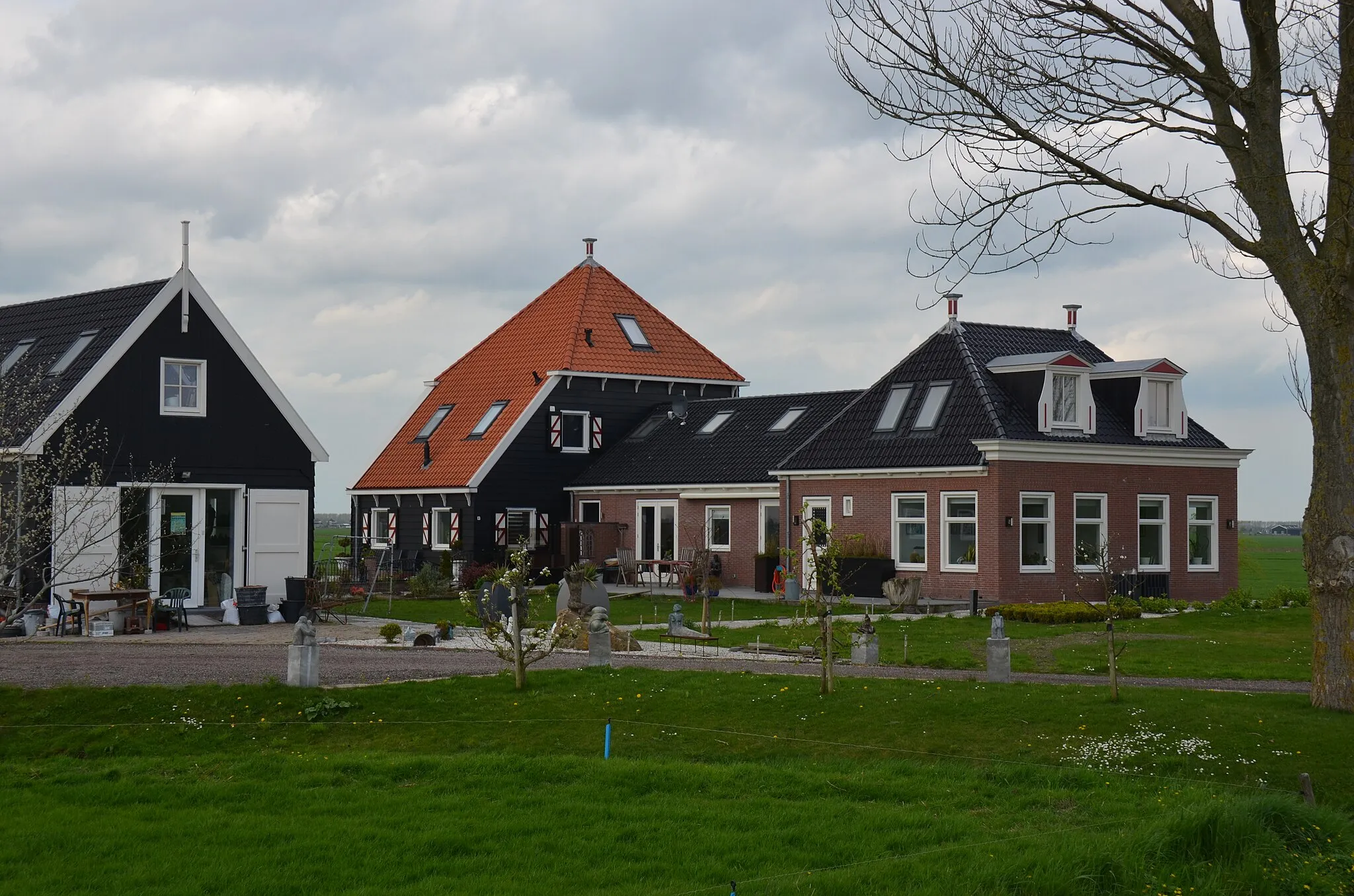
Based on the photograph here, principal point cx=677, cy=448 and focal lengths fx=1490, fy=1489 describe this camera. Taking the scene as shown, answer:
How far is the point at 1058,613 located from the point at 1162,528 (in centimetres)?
719

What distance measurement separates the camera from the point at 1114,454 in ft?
100

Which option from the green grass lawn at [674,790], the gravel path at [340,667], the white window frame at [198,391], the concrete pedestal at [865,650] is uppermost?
the white window frame at [198,391]

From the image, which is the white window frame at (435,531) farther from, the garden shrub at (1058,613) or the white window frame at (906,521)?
the garden shrub at (1058,613)

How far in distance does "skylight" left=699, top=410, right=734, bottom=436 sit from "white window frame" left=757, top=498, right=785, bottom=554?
424 cm

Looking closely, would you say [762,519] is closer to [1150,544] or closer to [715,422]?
[715,422]

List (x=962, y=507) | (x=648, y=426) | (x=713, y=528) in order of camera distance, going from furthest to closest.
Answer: (x=648, y=426) < (x=713, y=528) < (x=962, y=507)

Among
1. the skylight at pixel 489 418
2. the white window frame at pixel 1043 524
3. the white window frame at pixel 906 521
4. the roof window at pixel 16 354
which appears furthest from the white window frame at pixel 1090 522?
the roof window at pixel 16 354

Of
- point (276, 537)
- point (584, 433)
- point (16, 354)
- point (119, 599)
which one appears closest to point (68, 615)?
point (119, 599)

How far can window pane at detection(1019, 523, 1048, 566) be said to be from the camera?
29359 millimetres

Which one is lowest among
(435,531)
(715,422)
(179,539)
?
(179,539)

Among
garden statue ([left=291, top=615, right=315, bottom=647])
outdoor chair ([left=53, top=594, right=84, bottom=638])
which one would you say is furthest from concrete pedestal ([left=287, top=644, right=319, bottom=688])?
outdoor chair ([left=53, top=594, right=84, bottom=638])

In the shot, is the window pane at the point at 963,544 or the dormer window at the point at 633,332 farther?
the dormer window at the point at 633,332

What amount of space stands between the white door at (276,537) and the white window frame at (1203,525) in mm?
18269

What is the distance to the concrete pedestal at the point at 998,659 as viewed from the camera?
16266 millimetres
